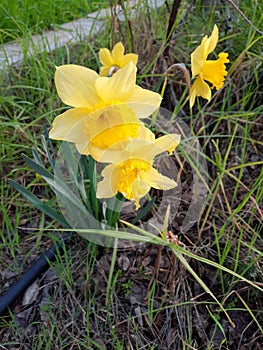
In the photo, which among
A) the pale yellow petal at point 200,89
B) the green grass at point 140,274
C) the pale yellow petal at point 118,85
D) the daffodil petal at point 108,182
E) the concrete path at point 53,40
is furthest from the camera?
the concrete path at point 53,40

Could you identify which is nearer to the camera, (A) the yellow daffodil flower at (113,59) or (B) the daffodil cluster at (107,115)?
(B) the daffodil cluster at (107,115)

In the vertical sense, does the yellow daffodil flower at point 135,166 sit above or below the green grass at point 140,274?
above

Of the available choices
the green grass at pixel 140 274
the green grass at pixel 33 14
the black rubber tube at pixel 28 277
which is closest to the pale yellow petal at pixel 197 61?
the green grass at pixel 140 274

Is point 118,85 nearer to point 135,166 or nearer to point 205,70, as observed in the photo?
point 135,166

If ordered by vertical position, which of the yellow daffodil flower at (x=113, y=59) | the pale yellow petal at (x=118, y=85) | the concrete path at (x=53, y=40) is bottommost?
the concrete path at (x=53, y=40)

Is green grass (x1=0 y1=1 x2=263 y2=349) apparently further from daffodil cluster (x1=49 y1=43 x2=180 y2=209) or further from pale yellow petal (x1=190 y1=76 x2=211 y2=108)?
daffodil cluster (x1=49 y1=43 x2=180 y2=209)

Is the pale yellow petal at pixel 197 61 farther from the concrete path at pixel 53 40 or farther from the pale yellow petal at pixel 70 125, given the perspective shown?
the concrete path at pixel 53 40

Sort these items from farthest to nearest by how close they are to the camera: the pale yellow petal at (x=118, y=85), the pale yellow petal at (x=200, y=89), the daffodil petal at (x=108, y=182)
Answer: the pale yellow petal at (x=200, y=89) < the daffodil petal at (x=108, y=182) < the pale yellow petal at (x=118, y=85)
